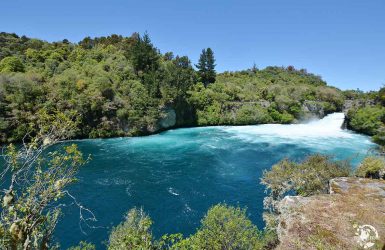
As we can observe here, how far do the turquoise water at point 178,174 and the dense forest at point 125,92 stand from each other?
694 centimetres

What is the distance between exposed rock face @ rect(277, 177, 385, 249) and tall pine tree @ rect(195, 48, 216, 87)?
8012cm

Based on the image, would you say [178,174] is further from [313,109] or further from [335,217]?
[313,109]

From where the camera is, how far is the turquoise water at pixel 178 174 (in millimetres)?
23031

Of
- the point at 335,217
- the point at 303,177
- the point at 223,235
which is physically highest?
the point at 335,217

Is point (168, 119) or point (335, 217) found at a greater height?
point (335, 217)

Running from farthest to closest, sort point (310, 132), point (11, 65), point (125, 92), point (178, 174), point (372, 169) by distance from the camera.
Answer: point (310, 132)
point (125, 92)
point (11, 65)
point (178, 174)
point (372, 169)

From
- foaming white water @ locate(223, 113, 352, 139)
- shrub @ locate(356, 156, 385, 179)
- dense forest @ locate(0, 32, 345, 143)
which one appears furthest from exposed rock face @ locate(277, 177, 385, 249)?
foaming white water @ locate(223, 113, 352, 139)

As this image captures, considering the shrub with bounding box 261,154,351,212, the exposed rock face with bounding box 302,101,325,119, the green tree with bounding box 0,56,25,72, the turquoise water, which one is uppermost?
the green tree with bounding box 0,56,25,72

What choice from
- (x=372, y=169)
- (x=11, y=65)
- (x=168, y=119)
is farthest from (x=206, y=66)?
(x=372, y=169)

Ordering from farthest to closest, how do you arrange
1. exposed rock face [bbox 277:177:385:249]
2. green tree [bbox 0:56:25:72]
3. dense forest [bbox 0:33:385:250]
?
1. green tree [bbox 0:56:25:72]
2. dense forest [bbox 0:33:385:250]
3. exposed rock face [bbox 277:177:385:249]

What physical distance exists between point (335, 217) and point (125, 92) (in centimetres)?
5413

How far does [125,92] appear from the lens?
61.5 m

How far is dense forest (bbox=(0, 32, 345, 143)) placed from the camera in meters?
52.1

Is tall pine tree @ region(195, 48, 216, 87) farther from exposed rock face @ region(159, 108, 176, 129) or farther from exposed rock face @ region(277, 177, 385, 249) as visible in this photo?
exposed rock face @ region(277, 177, 385, 249)
